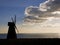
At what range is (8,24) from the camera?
103ft

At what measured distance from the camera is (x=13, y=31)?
31219 millimetres
